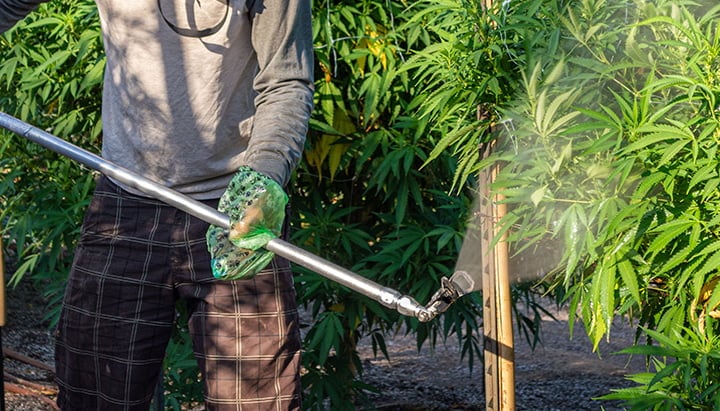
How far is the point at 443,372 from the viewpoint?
6.10 m

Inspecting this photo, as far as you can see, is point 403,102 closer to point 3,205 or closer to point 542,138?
point 542,138

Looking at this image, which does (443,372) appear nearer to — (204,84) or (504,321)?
(504,321)

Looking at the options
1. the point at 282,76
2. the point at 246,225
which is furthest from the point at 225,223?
the point at 282,76

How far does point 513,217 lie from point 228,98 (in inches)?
29.6

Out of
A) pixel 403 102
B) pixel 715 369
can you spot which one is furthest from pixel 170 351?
pixel 715 369

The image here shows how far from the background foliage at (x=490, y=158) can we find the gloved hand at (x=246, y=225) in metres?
0.65

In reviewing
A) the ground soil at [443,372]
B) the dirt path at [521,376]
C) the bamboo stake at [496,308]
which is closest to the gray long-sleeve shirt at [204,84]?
the bamboo stake at [496,308]

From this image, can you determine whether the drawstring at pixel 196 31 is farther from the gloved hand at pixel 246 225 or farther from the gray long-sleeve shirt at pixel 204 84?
the gloved hand at pixel 246 225

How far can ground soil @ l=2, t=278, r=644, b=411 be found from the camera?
531cm

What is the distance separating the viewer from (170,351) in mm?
4113

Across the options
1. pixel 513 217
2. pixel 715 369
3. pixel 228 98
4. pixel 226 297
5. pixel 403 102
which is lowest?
pixel 715 369

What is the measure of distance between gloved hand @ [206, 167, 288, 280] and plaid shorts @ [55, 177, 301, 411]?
282 millimetres

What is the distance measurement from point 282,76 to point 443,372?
384 cm

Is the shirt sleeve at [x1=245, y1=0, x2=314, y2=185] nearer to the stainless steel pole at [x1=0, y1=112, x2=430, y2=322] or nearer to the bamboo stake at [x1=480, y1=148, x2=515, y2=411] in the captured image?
the stainless steel pole at [x1=0, y1=112, x2=430, y2=322]
